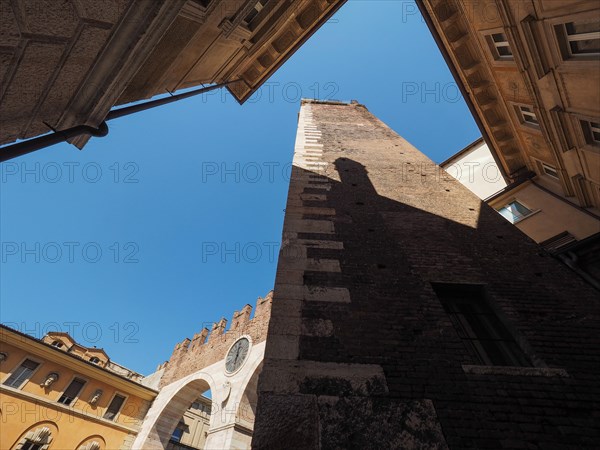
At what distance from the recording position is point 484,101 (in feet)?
37.3

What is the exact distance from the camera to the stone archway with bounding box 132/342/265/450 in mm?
12213

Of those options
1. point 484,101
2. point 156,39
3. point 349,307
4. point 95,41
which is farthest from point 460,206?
point 484,101

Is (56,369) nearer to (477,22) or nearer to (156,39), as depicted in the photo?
(156,39)

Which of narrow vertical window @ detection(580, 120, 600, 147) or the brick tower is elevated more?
narrow vertical window @ detection(580, 120, 600, 147)

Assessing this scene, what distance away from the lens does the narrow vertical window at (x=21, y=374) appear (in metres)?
14.8

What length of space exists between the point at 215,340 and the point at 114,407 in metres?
7.38

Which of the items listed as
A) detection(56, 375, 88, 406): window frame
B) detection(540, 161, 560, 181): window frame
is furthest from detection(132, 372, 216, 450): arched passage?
detection(540, 161, 560, 181): window frame

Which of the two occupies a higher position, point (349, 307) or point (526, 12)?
point (526, 12)

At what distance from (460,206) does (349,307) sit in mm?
4505

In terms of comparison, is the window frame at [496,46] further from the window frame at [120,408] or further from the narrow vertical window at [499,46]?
the window frame at [120,408]

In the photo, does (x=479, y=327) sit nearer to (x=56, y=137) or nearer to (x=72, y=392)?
(x=56, y=137)

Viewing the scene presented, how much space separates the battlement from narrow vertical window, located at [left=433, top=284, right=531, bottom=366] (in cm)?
1269

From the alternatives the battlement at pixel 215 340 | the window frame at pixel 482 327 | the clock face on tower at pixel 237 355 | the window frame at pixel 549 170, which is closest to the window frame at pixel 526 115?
the window frame at pixel 549 170

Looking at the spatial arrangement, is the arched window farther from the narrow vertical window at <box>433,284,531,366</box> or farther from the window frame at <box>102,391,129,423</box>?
the narrow vertical window at <box>433,284,531,366</box>
